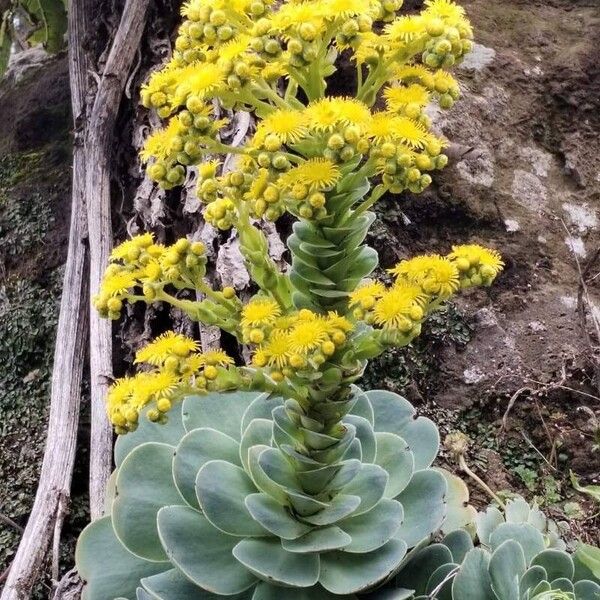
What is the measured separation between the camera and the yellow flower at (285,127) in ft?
2.96

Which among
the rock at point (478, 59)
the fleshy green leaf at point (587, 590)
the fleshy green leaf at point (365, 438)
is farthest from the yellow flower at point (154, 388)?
the rock at point (478, 59)

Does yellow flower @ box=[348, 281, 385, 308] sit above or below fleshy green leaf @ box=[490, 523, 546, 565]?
above

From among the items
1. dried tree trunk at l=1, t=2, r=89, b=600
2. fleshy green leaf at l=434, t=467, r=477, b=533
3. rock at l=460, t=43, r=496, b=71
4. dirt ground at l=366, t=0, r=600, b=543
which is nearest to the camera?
fleshy green leaf at l=434, t=467, r=477, b=533

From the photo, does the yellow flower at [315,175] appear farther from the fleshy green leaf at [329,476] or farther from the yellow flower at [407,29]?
the fleshy green leaf at [329,476]

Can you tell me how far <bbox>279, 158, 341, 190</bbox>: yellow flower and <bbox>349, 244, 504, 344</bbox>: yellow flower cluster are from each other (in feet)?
0.52

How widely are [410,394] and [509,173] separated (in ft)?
2.47

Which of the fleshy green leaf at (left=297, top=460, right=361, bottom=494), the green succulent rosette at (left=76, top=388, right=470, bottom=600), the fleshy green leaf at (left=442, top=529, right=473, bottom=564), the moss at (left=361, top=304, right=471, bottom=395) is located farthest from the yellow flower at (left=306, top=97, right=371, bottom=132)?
the moss at (left=361, top=304, right=471, bottom=395)

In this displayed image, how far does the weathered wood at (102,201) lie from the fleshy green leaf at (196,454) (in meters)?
0.46

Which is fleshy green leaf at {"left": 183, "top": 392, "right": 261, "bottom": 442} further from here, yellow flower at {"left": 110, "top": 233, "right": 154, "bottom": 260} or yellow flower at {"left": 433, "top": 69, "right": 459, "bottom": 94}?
yellow flower at {"left": 433, "top": 69, "right": 459, "bottom": 94}

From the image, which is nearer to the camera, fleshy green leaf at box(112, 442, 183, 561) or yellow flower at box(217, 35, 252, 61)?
yellow flower at box(217, 35, 252, 61)

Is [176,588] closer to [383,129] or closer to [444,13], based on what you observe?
[383,129]

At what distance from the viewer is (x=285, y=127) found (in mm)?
902

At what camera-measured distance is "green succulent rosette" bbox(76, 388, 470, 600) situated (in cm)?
115

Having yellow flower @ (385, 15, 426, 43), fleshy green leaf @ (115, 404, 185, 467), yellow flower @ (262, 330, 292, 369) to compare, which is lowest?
fleshy green leaf @ (115, 404, 185, 467)
